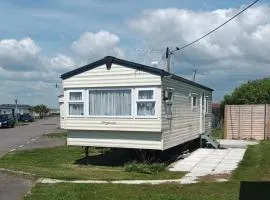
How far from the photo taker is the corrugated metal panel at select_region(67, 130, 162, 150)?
16.9 meters

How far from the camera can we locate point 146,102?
17.0 m

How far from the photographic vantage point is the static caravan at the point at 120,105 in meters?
16.9

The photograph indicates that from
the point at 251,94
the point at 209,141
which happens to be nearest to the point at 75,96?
the point at 209,141

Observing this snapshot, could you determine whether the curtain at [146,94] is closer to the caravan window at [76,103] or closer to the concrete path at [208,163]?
the caravan window at [76,103]

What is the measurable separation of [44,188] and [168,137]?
→ 6709 millimetres

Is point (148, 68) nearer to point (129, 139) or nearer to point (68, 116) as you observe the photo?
point (129, 139)

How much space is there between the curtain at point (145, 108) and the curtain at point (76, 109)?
2189mm

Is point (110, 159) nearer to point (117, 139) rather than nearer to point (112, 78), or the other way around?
point (117, 139)

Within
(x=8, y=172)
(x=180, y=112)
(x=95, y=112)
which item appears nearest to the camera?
→ (x=8, y=172)

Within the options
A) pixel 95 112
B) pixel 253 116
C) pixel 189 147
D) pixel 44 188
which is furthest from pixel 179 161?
pixel 253 116

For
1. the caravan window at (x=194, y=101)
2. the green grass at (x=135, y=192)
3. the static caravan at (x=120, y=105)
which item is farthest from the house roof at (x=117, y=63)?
the green grass at (x=135, y=192)

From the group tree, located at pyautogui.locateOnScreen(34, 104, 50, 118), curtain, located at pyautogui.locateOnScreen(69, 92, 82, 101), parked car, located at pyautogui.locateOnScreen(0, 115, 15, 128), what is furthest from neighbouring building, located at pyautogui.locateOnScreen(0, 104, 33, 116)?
curtain, located at pyautogui.locateOnScreen(69, 92, 82, 101)

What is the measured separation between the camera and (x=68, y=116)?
60.1 feet

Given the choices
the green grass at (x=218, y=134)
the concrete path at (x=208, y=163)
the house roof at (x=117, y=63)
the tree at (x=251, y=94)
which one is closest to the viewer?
the concrete path at (x=208, y=163)
